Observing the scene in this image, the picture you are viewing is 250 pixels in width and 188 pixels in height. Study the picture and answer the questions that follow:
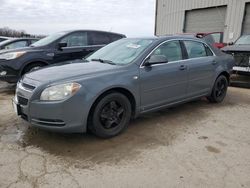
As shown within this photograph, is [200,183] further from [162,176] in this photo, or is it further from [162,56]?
[162,56]

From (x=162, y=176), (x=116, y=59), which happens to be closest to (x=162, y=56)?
(x=116, y=59)

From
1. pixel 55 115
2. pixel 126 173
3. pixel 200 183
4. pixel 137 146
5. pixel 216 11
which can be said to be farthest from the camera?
pixel 216 11

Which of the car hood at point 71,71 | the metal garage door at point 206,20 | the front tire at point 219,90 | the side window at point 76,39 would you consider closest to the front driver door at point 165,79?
the car hood at point 71,71

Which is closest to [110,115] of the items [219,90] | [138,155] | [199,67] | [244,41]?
[138,155]

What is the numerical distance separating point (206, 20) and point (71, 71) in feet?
45.9

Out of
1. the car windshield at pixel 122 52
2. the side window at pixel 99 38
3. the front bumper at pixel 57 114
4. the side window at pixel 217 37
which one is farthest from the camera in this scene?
the side window at pixel 217 37

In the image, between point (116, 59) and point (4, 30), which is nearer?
point (116, 59)

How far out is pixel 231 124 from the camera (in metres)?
4.39

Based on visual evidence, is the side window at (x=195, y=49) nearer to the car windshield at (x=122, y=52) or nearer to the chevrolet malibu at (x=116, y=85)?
the chevrolet malibu at (x=116, y=85)

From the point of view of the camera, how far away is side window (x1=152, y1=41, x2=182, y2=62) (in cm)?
436

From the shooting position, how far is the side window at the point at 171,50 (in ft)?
14.3

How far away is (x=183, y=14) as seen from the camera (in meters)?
17.1

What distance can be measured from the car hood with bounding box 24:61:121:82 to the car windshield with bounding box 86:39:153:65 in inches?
9.9

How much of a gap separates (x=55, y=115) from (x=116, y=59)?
57.8 inches
